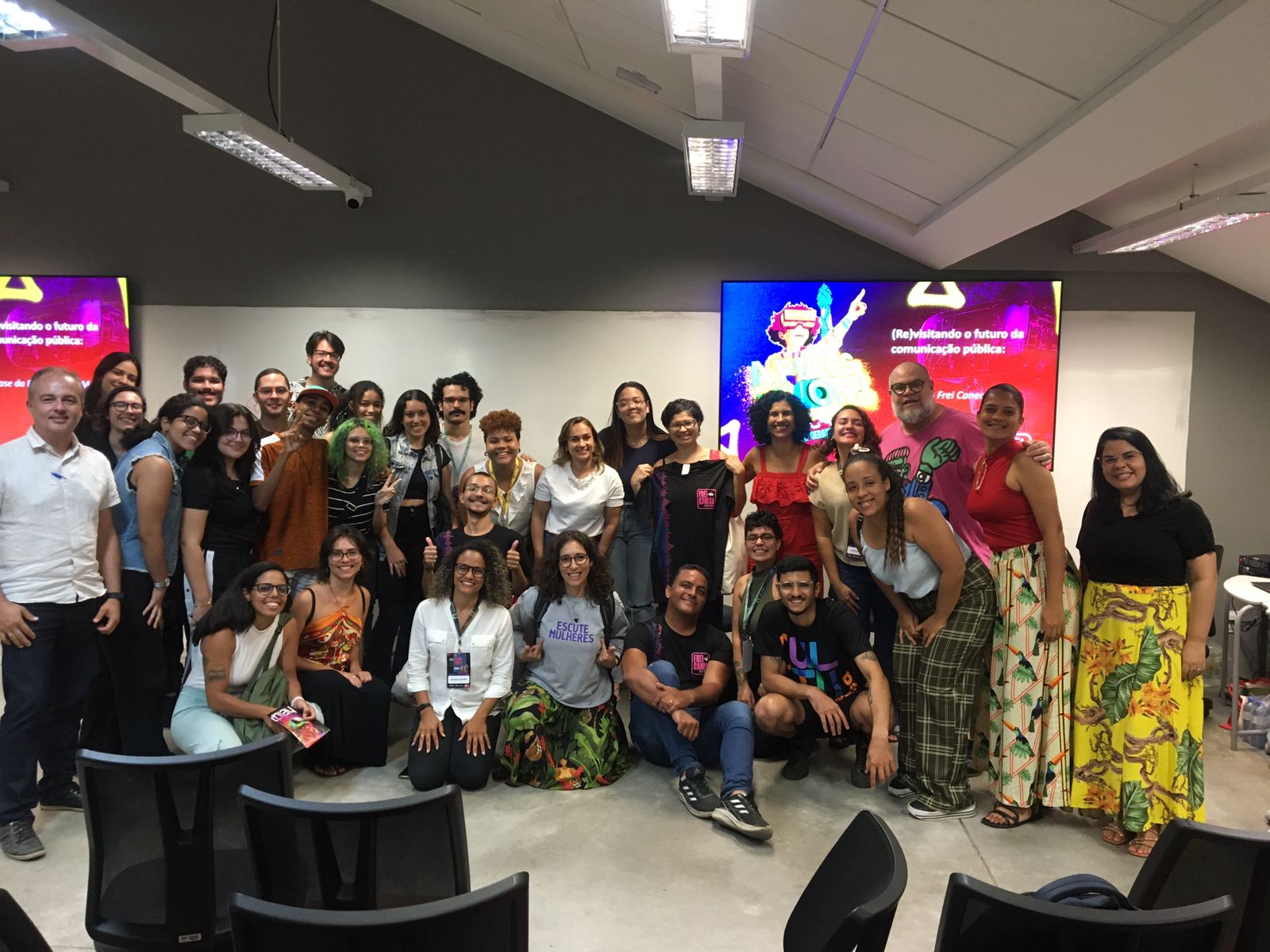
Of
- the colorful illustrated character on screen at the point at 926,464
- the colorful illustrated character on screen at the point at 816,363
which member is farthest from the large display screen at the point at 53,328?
the colorful illustrated character on screen at the point at 926,464

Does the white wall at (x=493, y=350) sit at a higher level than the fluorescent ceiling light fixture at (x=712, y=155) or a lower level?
lower

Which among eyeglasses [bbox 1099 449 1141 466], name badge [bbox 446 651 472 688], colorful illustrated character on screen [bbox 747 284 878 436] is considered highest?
colorful illustrated character on screen [bbox 747 284 878 436]

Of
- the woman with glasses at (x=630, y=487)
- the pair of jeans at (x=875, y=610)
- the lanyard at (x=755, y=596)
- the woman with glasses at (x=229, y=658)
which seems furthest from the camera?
the woman with glasses at (x=630, y=487)

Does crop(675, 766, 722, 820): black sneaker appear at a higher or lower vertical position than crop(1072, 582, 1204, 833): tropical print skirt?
lower

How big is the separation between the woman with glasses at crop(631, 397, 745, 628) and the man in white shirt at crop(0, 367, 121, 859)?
226 cm

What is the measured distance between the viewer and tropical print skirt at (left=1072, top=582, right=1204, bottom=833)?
292cm

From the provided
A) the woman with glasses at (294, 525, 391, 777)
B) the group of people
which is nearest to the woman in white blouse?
the group of people

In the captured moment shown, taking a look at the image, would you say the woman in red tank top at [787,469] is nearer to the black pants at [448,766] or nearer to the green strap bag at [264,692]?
the black pants at [448,766]

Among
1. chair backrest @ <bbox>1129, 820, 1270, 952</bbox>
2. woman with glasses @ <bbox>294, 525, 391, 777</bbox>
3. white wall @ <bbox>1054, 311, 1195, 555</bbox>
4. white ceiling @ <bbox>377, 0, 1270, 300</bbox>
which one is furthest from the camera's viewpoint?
white wall @ <bbox>1054, 311, 1195, 555</bbox>

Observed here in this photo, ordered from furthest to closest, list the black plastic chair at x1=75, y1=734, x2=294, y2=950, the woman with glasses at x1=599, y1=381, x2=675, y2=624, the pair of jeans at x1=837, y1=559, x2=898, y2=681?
the woman with glasses at x1=599, y1=381, x2=675, y2=624 → the pair of jeans at x1=837, y1=559, x2=898, y2=681 → the black plastic chair at x1=75, y1=734, x2=294, y2=950

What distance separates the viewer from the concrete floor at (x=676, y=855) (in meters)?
2.56

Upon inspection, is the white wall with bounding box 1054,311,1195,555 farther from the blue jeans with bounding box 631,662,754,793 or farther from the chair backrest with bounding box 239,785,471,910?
the chair backrest with bounding box 239,785,471,910

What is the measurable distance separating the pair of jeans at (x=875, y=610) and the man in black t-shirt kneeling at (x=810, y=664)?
22 cm

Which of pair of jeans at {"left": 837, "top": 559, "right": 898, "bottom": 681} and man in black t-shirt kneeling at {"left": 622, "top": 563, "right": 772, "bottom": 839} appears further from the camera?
pair of jeans at {"left": 837, "top": 559, "right": 898, "bottom": 681}
